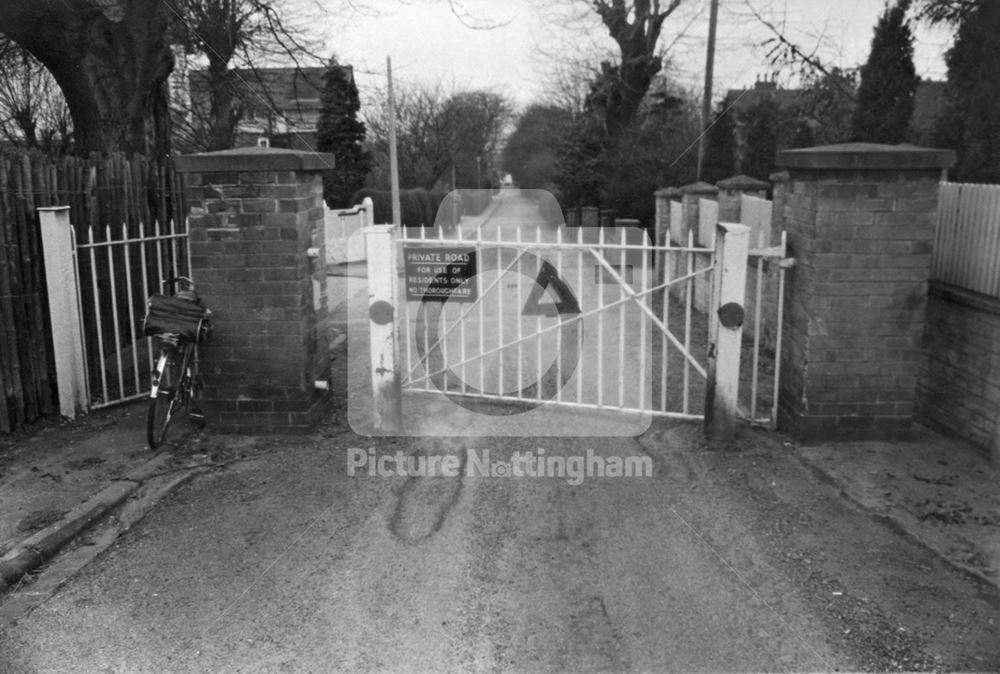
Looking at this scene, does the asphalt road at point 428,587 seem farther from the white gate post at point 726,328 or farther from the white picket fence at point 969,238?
the white picket fence at point 969,238

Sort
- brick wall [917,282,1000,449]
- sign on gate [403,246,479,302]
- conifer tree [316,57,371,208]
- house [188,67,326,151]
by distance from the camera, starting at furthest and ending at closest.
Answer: conifer tree [316,57,371,208], house [188,67,326,151], sign on gate [403,246,479,302], brick wall [917,282,1000,449]

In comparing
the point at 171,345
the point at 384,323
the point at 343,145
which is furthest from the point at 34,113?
the point at 384,323

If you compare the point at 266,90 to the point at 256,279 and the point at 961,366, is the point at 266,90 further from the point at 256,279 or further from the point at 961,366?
the point at 961,366

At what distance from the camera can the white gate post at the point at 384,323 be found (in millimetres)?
6102

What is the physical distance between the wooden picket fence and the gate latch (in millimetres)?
4720

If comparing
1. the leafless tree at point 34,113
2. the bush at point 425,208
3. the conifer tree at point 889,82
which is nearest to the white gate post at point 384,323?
the conifer tree at point 889,82

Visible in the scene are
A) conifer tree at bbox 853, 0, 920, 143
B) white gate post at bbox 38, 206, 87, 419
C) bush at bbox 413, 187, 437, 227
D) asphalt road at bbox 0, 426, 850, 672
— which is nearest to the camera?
asphalt road at bbox 0, 426, 850, 672

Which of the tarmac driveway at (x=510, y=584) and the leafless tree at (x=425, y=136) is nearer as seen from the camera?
the tarmac driveway at (x=510, y=584)

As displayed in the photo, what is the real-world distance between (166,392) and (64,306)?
4.13ft

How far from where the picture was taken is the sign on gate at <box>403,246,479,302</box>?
8805 mm

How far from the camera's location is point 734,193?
40.4ft

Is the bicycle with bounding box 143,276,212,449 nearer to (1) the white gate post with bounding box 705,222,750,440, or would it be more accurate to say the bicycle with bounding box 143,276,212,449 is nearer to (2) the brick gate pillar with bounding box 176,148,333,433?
(2) the brick gate pillar with bounding box 176,148,333,433

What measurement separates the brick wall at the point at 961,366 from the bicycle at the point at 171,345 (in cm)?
525

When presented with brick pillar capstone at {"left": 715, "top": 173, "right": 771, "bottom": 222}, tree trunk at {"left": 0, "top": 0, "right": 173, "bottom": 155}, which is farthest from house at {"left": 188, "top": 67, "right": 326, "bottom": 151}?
brick pillar capstone at {"left": 715, "top": 173, "right": 771, "bottom": 222}
